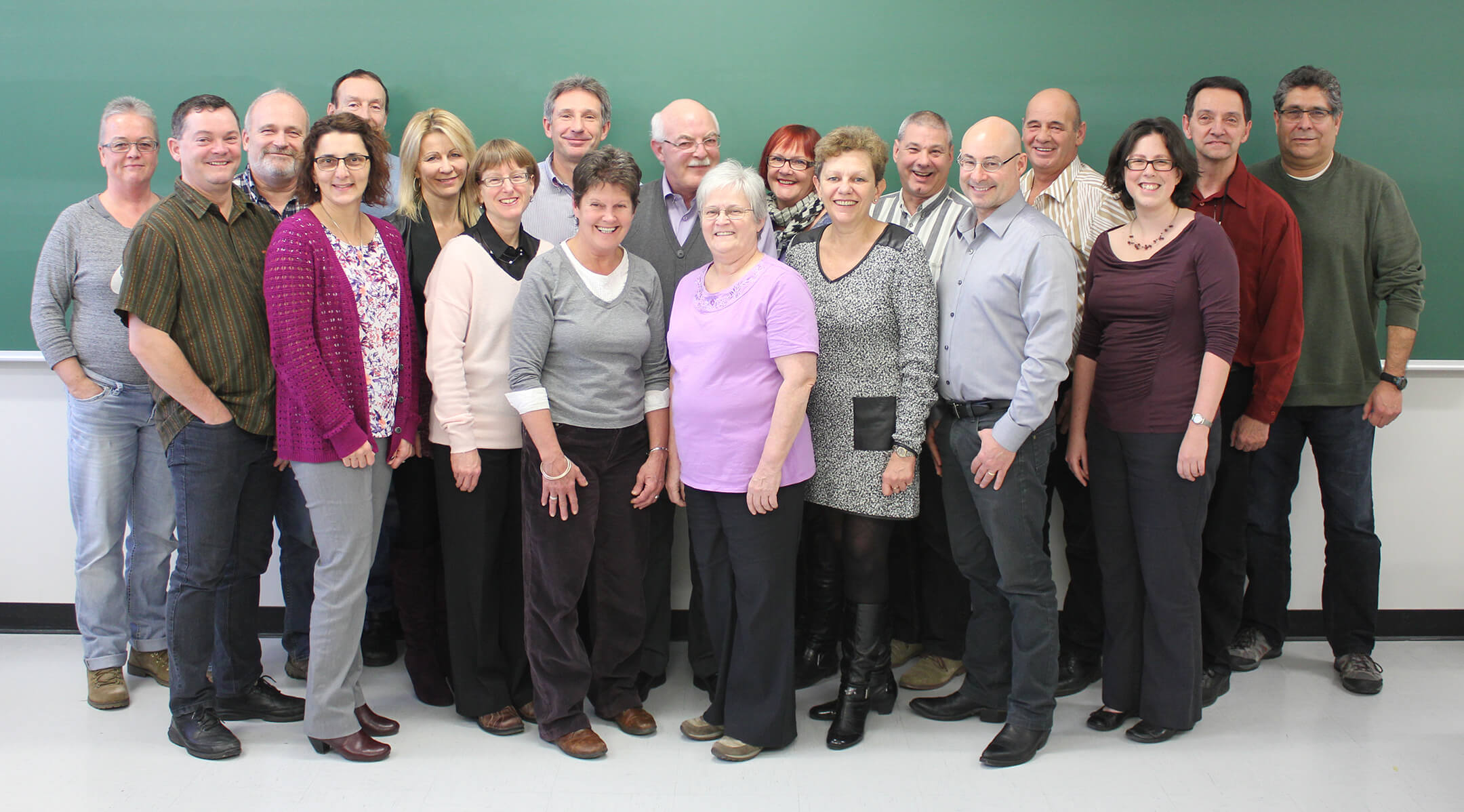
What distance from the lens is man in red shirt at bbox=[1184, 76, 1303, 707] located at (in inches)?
116

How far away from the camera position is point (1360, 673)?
126 inches

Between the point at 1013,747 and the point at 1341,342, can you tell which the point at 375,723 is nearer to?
the point at 1013,747

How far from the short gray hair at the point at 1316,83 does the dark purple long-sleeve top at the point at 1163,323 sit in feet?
3.22

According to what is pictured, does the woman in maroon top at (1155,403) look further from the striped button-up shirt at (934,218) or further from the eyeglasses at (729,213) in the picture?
the eyeglasses at (729,213)

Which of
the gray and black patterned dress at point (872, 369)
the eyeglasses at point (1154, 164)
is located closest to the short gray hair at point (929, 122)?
the gray and black patterned dress at point (872, 369)

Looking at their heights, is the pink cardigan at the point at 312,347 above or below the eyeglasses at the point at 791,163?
below

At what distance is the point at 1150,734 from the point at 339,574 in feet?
7.66

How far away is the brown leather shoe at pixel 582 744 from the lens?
2699mm

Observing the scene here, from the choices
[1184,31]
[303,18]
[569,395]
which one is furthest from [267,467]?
[1184,31]

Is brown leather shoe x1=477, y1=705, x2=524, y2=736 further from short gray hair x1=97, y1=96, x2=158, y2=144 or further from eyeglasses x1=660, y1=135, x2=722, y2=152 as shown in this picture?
short gray hair x1=97, y1=96, x2=158, y2=144

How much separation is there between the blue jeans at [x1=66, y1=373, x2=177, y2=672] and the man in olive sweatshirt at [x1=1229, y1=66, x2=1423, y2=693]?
366 centimetres

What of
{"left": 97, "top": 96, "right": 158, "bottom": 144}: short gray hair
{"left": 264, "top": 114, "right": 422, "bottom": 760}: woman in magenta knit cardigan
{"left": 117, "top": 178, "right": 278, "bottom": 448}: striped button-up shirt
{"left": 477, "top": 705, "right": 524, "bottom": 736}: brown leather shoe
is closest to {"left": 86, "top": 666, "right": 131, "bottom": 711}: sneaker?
{"left": 264, "top": 114, "right": 422, "bottom": 760}: woman in magenta knit cardigan

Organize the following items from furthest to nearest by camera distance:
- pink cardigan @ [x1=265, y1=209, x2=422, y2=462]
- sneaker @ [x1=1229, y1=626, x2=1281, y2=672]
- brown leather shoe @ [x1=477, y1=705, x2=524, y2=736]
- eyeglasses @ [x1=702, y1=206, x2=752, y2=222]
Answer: sneaker @ [x1=1229, y1=626, x2=1281, y2=672], brown leather shoe @ [x1=477, y1=705, x2=524, y2=736], eyeglasses @ [x1=702, y1=206, x2=752, y2=222], pink cardigan @ [x1=265, y1=209, x2=422, y2=462]

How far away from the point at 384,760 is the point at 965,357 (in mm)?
1969
